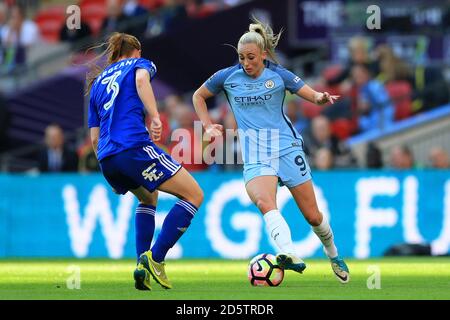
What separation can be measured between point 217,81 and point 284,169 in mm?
1009

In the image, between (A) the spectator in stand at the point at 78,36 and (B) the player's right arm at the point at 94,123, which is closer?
(B) the player's right arm at the point at 94,123

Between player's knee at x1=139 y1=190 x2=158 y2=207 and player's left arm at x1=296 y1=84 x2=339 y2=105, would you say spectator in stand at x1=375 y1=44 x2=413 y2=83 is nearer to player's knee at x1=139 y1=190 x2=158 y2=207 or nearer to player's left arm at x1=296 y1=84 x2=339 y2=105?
player's left arm at x1=296 y1=84 x2=339 y2=105

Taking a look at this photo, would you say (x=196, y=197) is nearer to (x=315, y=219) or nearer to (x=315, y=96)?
(x=315, y=219)

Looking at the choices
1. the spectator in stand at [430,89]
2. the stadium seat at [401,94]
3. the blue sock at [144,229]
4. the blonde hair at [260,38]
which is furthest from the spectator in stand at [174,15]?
the blue sock at [144,229]

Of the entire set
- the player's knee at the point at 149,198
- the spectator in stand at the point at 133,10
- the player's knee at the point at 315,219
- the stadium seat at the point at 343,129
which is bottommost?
the player's knee at the point at 315,219

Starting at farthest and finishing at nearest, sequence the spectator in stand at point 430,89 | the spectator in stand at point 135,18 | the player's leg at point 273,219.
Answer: the spectator in stand at point 135,18 < the spectator in stand at point 430,89 < the player's leg at point 273,219

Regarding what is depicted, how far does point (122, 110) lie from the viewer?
11.0m

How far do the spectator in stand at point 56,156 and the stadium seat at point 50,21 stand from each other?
6880 millimetres

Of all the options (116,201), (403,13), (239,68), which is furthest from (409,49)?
(239,68)

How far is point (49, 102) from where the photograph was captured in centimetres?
2403

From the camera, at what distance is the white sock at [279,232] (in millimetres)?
11211

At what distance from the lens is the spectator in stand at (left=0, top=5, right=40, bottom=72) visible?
25.0 metres

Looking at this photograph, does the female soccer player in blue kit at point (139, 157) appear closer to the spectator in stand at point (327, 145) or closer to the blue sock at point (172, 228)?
the blue sock at point (172, 228)

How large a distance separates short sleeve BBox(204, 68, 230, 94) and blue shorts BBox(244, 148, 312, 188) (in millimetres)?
772
